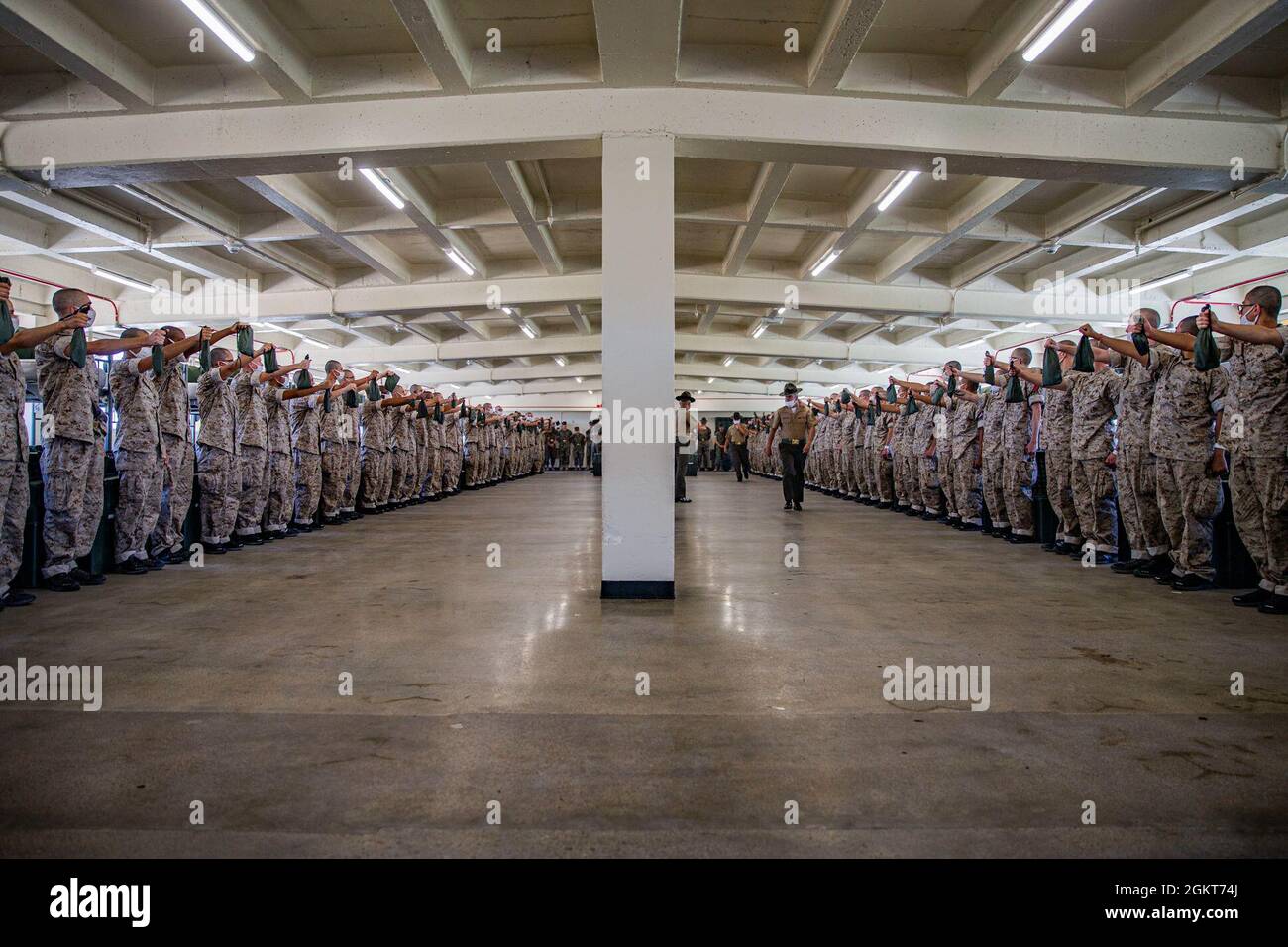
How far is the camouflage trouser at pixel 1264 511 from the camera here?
5.01 m

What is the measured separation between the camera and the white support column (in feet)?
17.9

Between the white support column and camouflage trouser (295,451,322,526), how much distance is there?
6.58 metres

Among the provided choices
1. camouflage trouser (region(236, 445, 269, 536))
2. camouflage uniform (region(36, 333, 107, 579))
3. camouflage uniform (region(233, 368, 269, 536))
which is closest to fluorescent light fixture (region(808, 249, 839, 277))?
camouflage uniform (region(233, 368, 269, 536))

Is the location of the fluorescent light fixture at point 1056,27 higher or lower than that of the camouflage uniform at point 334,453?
higher

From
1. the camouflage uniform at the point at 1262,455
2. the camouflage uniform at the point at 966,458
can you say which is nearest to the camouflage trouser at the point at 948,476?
the camouflage uniform at the point at 966,458

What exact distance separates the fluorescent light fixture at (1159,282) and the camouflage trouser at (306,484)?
16153 mm

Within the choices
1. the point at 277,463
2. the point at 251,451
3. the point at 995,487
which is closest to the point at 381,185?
the point at 251,451

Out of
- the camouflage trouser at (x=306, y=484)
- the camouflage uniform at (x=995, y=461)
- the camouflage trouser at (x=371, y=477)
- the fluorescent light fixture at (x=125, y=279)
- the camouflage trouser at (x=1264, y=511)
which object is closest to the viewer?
the camouflage trouser at (x=1264, y=511)

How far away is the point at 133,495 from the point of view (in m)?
6.62

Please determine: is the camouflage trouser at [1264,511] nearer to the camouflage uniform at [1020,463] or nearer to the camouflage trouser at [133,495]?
the camouflage uniform at [1020,463]

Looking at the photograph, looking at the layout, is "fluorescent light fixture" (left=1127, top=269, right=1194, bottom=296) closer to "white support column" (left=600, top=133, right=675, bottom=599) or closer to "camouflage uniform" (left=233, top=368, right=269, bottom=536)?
"white support column" (left=600, top=133, right=675, bottom=599)

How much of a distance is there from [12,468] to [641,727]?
16.9 ft

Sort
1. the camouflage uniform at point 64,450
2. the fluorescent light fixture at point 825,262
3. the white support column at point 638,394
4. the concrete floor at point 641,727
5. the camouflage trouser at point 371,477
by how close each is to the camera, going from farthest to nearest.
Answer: the camouflage trouser at point 371,477 < the fluorescent light fixture at point 825,262 < the camouflage uniform at point 64,450 < the white support column at point 638,394 < the concrete floor at point 641,727

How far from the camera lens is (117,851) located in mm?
1924
